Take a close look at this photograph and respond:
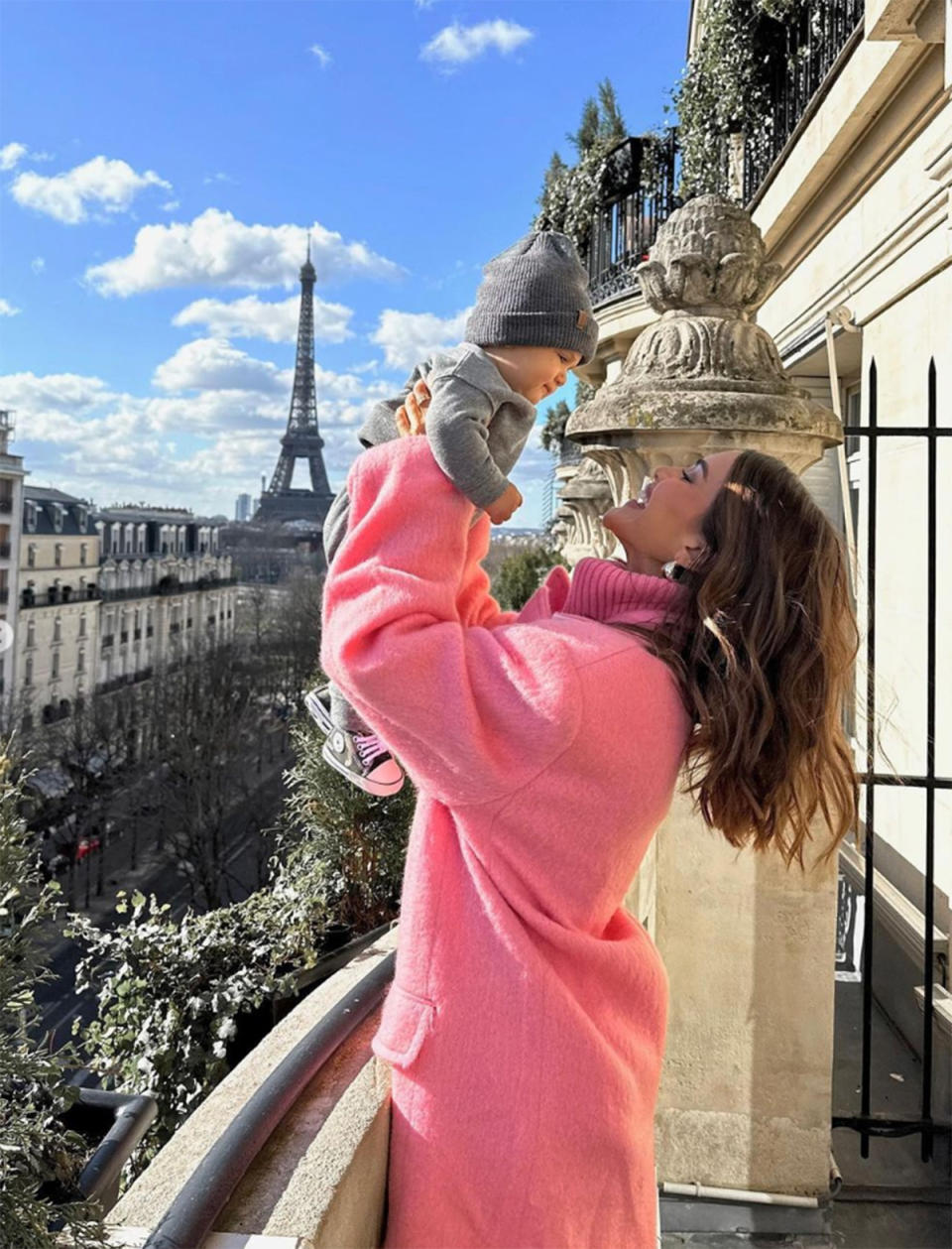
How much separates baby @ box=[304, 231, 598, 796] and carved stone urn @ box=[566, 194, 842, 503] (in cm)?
108

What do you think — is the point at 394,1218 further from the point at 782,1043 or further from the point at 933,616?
the point at 933,616

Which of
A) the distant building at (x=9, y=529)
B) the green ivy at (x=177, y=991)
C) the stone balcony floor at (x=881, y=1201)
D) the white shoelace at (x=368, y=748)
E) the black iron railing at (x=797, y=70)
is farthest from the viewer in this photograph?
the distant building at (x=9, y=529)

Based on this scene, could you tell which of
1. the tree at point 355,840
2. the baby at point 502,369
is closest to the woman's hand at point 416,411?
the baby at point 502,369

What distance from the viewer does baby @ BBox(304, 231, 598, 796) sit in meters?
1.35

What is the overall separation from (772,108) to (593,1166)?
877cm

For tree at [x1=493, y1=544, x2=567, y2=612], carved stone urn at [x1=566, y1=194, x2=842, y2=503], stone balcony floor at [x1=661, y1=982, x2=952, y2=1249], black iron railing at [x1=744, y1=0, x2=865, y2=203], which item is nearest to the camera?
carved stone urn at [x1=566, y1=194, x2=842, y2=503]

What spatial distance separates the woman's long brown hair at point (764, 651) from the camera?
1421 millimetres

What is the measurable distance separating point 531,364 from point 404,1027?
963mm

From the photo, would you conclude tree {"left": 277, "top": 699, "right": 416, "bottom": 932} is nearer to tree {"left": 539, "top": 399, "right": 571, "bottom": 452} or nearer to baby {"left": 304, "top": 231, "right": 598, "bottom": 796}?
baby {"left": 304, "top": 231, "right": 598, "bottom": 796}

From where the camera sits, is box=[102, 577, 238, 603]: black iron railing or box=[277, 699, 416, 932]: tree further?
box=[102, 577, 238, 603]: black iron railing

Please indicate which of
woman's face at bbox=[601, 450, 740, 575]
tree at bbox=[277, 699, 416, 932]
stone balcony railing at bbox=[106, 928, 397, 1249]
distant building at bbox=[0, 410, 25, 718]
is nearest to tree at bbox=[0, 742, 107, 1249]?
stone balcony railing at bbox=[106, 928, 397, 1249]

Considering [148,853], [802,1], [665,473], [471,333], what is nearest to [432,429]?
[471,333]

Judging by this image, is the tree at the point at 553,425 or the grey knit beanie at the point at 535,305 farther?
the tree at the point at 553,425

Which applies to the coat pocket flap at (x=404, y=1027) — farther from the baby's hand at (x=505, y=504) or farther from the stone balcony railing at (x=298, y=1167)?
the baby's hand at (x=505, y=504)
